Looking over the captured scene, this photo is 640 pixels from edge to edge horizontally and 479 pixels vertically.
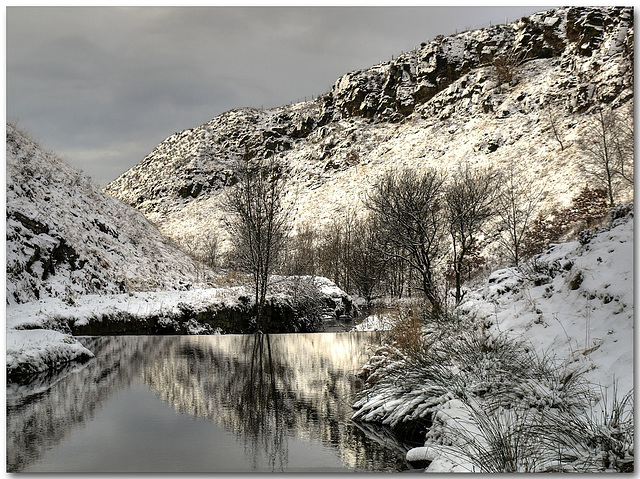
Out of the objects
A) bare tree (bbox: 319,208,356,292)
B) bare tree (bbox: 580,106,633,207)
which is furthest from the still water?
bare tree (bbox: 319,208,356,292)

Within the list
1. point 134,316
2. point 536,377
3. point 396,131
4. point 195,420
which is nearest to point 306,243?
point 396,131

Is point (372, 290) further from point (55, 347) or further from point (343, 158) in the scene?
point (55, 347)

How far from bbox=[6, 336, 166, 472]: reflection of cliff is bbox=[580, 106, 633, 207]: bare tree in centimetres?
815

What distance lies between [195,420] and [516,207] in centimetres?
2378

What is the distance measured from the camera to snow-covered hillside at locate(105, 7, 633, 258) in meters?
43.6

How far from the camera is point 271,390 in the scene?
25.3 feet

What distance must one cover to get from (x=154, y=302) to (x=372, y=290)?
25742 millimetres

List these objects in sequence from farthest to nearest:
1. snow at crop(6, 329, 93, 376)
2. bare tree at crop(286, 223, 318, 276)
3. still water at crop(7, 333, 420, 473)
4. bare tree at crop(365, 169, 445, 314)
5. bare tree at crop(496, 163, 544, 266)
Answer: bare tree at crop(286, 223, 318, 276) → bare tree at crop(496, 163, 544, 266) → bare tree at crop(365, 169, 445, 314) → snow at crop(6, 329, 93, 376) → still water at crop(7, 333, 420, 473)

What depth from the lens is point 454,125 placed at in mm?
57594

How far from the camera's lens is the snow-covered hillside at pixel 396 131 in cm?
4359

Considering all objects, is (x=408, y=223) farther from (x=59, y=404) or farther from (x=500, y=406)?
(x=59, y=404)

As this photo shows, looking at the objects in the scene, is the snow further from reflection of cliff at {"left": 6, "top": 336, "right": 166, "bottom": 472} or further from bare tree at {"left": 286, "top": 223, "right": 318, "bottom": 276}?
bare tree at {"left": 286, "top": 223, "right": 318, "bottom": 276}

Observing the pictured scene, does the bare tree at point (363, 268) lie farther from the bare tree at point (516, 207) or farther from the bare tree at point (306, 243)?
the bare tree at point (516, 207)

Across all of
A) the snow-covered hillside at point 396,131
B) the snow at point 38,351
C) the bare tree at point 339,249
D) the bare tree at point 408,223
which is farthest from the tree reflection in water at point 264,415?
the bare tree at point 339,249
